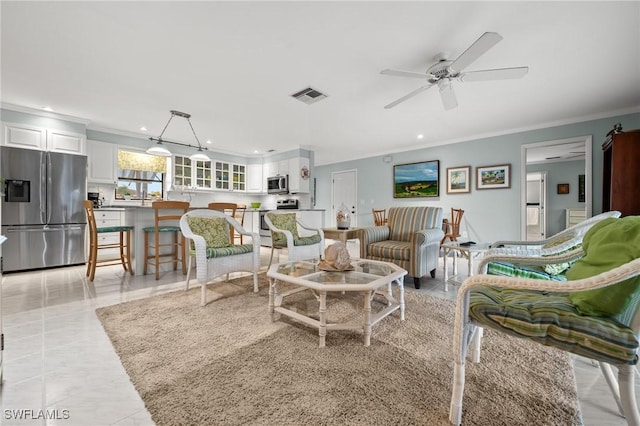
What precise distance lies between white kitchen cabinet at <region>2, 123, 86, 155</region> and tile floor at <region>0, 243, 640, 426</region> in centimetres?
250

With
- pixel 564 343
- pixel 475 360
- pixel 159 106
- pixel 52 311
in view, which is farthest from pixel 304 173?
pixel 564 343

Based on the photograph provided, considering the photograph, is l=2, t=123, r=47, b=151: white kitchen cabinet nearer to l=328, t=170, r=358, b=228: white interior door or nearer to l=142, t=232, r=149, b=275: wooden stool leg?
l=142, t=232, r=149, b=275: wooden stool leg

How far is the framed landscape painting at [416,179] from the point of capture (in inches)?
231

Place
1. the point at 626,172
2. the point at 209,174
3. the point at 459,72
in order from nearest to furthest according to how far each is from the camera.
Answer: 1. the point at 459,72
2. the point at 626,172
3. the point at 209,174

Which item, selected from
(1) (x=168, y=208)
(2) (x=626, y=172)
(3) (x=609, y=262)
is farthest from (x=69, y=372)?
(2) (x=626, y=172)

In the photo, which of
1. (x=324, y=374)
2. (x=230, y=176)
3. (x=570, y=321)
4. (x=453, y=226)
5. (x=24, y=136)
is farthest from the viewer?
(x=230, y=176)

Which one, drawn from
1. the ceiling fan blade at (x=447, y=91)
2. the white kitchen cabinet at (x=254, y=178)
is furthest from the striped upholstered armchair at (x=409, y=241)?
the white kitchen cabinet at (x=254, y=178)

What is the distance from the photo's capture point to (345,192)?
777 centimetres

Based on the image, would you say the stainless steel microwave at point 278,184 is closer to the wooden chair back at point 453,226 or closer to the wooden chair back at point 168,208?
the wooden chair back at point 168,208

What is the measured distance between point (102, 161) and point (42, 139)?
84 centimetres

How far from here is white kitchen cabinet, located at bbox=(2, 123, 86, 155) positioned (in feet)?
12.5

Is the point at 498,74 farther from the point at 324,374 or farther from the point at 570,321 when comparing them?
the point at 324,374

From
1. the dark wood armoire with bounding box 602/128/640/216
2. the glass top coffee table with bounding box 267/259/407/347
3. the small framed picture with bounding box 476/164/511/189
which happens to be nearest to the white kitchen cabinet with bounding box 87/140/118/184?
the glass top coffee table with bounding box 267/259/407/347

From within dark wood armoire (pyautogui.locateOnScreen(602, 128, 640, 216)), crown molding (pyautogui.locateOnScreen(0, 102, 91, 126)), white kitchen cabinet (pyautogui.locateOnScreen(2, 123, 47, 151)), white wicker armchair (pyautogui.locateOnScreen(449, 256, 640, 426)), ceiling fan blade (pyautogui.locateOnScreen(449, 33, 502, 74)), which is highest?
crown molding (pyautogui.locateOnScreen(0, 102, 91, 126))
